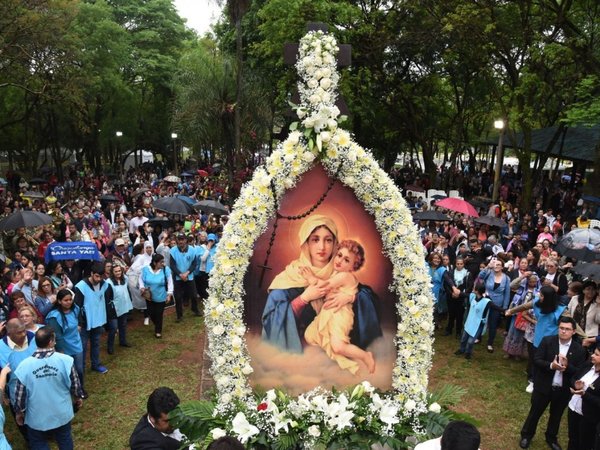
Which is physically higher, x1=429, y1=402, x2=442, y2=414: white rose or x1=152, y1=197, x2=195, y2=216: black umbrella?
x1=152, y1=197, x2=195, y2=216: black umbrella

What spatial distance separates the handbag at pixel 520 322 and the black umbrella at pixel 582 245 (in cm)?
214

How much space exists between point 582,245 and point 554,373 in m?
5.11

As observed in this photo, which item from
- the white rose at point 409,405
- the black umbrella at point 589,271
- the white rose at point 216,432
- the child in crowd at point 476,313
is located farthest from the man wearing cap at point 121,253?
the black umbrella at point 589,271

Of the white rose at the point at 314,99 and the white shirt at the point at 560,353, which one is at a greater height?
the white rose at the point at 314,99

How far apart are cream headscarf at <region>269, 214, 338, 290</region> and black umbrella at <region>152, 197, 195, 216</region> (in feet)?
31.0

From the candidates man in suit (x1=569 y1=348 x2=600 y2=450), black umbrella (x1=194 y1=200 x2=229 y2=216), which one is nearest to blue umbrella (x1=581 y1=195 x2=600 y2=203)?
black umbrella (x1=194 y1=200 x2=229 y2=216)

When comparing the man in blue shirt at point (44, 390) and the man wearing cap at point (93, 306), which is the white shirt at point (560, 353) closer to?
the man in blue shirt at point (44, 390)

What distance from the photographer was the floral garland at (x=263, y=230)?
6066 mm

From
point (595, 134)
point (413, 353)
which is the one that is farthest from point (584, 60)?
point (413, 353)

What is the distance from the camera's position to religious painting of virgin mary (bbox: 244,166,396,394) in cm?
648

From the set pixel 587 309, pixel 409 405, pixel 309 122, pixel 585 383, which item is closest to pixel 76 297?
pixel 309 122

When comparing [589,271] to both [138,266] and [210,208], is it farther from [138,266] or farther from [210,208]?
[210,208]

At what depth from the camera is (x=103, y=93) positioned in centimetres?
3359

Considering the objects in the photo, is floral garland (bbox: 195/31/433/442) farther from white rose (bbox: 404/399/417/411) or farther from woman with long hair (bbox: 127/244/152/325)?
woman with long hair (bbox: 127/244/152/325)
